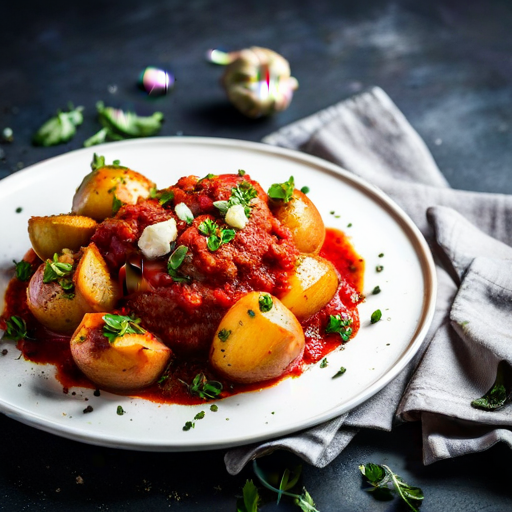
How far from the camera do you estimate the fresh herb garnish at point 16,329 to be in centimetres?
312

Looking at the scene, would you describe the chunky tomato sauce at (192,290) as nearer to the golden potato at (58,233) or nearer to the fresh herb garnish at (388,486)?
the golden potato at (58,233)

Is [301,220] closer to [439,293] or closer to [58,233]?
[439,293]

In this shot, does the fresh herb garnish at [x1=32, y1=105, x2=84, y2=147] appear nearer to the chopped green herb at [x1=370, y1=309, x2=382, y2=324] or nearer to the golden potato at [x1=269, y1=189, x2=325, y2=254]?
the golden potato at [x1=269, y1=189, x2=325, y2=254]

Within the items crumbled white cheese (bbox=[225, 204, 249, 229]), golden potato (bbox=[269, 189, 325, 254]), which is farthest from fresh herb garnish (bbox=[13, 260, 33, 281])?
golden potato (bbox=[269, 189, 325, 254])

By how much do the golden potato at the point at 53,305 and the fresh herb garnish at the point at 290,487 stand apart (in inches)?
39.8

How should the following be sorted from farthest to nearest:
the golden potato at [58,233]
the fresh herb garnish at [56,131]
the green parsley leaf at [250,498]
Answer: the fresh herb garnish at [56,131] → the golden potato at [58,233] → the green parsley leaf at [250,498]

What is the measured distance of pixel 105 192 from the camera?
348cm

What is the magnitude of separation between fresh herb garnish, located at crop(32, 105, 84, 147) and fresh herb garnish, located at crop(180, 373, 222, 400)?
260cm

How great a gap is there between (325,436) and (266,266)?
0.81 metres

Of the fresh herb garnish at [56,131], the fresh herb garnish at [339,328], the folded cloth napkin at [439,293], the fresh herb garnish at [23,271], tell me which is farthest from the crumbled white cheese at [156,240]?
the fresh herb garnish at [56,131]

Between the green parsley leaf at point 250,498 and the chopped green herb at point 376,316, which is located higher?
the chopped green herb at point 376,316

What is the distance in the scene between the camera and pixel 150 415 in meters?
2.85

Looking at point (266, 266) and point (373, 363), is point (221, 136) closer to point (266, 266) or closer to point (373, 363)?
point (266, 266)

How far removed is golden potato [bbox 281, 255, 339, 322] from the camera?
3191mm
